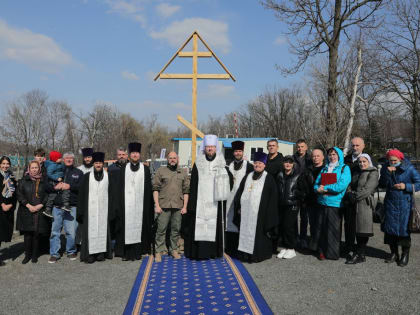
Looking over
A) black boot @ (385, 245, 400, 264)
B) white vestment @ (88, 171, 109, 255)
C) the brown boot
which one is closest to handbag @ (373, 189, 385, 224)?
black boot @ (385, 245, 400, 264)

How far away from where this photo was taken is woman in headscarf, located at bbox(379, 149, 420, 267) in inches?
227

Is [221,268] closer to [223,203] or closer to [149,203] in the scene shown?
[223,203]

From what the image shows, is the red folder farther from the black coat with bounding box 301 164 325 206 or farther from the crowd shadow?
the crowd shadow

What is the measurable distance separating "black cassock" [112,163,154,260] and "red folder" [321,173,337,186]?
3.09m

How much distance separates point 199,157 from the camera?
6617mm

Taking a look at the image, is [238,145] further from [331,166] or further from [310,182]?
[331,166]

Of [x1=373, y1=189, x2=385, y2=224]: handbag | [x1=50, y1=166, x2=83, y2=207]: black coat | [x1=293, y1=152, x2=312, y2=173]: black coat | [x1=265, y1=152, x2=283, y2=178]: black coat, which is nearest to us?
[x1=373, y1=189, x2=385, y2=224]: handbag

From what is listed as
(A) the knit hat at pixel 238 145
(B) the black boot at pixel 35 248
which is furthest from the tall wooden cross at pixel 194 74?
(B) the black boot at pixel 35 248

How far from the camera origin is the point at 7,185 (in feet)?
20.2

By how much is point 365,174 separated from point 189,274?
3.36 meters

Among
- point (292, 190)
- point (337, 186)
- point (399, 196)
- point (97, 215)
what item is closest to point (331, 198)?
point (337, 186)

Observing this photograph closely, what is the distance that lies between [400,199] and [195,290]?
3.61 meters

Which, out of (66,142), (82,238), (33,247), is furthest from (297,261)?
(66,142)

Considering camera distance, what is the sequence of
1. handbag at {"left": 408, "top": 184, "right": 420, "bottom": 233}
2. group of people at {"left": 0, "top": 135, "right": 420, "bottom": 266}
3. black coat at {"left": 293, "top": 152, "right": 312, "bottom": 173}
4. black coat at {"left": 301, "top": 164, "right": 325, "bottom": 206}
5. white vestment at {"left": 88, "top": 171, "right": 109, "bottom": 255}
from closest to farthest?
handbag at {"left": 408, "top": 184, "right": 420, "bottom": 233}, group of people at {"left": 0, "top": 135, "right": 420, "bottom": 266}, white vestment at {"left": 88, "top": 171, "right": 109, "bottom": 255}, black coat at {"left": 301, "top": 164, "right": 325, "bottom": 206}, black coat at {"left": 293, "top": 152, "right": 312, "bottom": 173}
